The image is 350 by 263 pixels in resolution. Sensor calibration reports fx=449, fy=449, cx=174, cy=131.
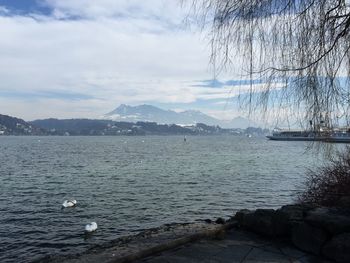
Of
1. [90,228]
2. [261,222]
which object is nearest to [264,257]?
[261,222]

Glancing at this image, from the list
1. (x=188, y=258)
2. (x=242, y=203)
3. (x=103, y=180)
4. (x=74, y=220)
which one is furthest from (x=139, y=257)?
(x=103, y=180)

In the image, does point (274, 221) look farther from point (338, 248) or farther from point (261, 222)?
point (338, 248)

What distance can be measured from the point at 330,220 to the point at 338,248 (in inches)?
23.4

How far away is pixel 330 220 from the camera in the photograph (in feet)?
24.7

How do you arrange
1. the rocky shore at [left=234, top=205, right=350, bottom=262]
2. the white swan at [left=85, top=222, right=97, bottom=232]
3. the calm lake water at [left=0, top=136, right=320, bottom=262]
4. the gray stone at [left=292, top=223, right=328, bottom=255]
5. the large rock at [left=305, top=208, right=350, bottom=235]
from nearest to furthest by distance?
the rocky shore at [left=234, top=205, right=350, bottom=262] < the large rock at [left=305, top=208, right=350, bottom=235] < the gray stone at [left=292, top=223, right=328, bottom=255] < the calm lake water at [left=0, top=136, right=320, bottom=262] < the white swan at [left=85, top=222, right=97, bottom=232]

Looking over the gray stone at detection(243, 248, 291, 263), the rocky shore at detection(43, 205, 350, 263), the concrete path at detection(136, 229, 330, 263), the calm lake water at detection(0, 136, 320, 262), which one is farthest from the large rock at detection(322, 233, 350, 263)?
the calm lake water at detection(0, 136, 320, 262)

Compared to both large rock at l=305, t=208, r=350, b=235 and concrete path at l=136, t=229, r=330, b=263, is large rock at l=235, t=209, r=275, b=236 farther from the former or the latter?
large rock at l=305, t=208, r=350, b=235

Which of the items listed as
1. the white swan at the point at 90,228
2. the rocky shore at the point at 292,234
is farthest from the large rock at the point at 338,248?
the white swan at the point at 90,228

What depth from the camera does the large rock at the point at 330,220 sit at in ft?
24.1

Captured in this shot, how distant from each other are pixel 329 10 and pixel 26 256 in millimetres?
12961

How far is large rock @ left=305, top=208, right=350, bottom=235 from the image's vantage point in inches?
289

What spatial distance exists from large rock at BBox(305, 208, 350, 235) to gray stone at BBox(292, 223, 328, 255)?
4.1 inches

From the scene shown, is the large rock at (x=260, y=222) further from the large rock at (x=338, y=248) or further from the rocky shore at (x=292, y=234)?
the large rock at (x=338, y=248)

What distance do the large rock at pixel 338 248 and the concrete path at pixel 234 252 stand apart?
0.57ft
